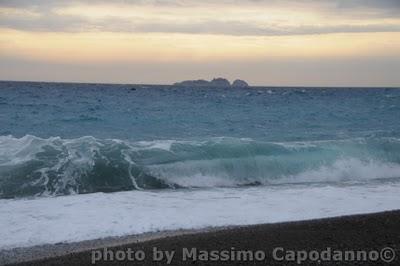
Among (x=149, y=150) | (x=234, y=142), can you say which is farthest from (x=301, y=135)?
(x=149, y=150)

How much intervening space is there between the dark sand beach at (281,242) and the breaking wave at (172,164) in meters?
5.04

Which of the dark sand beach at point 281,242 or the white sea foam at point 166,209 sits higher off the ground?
the dark sand beach at point 281,242

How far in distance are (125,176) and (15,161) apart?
248 centimetres

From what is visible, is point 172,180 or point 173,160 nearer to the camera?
point 172,180

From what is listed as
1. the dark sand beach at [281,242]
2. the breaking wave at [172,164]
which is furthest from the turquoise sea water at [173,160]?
the dark sand beach at [281,242]

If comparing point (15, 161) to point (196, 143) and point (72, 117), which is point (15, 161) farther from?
point (72, 117)

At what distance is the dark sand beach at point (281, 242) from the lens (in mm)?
5875

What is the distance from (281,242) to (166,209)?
10.3 feet

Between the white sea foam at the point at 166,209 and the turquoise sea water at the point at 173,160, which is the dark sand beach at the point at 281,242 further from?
the turquoise sea water at the point at 173,160

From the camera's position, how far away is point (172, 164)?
44.9 feet

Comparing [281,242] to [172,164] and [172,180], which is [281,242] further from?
[172,164]

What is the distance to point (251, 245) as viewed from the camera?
253 inches

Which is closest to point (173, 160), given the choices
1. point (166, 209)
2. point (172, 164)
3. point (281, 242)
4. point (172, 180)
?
point (172, 164)

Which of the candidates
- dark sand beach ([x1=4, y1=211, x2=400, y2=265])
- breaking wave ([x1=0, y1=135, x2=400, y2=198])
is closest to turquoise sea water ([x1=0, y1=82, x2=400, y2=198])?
breaking wave ([x1=0, y1=135, x2=400, y2=198])
